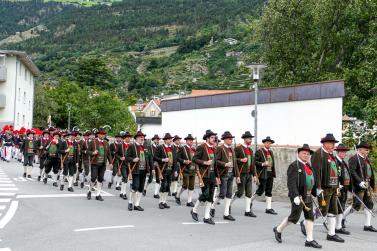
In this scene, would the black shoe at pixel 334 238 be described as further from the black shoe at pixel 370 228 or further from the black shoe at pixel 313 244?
the black shoe at pixel 370 228

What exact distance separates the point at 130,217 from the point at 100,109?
43.0 metres

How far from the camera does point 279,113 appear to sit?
22.3 metres

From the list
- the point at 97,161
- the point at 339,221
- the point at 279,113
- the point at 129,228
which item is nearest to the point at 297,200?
the point at 339,221

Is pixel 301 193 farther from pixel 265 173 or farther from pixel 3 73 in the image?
pixel 3 73

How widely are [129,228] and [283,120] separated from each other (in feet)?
40.9

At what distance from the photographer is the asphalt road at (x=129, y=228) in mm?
9320

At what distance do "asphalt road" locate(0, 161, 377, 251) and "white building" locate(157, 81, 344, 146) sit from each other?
5109 mm

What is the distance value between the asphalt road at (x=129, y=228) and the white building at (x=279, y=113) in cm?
511

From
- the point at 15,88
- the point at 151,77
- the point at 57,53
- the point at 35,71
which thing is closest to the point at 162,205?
the point at 15,88

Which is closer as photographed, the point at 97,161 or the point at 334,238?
the point at 334,238

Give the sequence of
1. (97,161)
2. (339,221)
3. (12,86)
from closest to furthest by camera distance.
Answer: (339,221)
(97,161)
(12,86)

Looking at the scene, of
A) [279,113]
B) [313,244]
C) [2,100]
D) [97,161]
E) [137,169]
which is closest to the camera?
[313,244]

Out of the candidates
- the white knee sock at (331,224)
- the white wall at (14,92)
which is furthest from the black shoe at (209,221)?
the white wall at (14,92)

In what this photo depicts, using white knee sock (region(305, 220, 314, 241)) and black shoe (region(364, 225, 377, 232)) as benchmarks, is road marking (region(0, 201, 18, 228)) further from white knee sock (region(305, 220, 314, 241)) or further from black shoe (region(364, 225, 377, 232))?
black shoe (region(364, 225, 377, 232))
